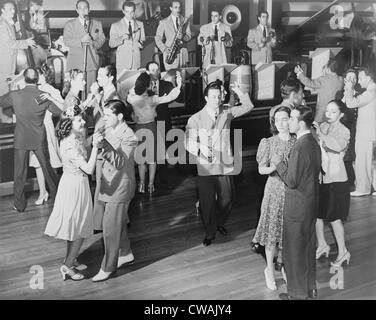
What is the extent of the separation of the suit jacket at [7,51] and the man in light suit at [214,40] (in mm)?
2473

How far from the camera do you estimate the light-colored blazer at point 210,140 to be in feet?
18.9

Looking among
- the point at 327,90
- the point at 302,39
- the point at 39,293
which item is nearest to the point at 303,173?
the point at 39,293

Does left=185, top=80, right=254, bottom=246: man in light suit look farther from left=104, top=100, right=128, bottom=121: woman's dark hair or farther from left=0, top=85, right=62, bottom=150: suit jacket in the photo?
left=0, top=85, right=62, bottom=150: suit jacket

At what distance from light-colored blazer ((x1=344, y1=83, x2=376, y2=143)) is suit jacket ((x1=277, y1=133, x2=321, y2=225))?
2.61 m

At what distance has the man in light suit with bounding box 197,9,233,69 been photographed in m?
8.67

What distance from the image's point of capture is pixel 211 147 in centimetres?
581

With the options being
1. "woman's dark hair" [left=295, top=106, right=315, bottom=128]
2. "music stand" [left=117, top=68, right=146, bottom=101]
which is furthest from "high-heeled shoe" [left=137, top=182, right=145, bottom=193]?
"woman's dark hair" [left=295, top=106, right=315, bottom=128]

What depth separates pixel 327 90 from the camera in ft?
23.9

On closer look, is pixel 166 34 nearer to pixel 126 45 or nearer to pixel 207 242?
pixel 126 45

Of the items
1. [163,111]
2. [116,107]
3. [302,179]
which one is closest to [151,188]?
[163,111]

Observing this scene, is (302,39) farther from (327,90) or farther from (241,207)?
(241,207)
